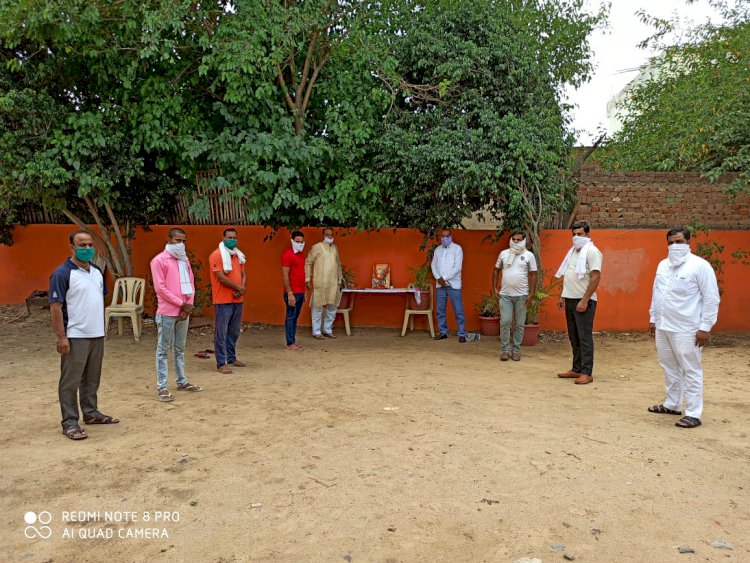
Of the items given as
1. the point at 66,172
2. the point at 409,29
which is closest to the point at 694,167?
the point at 409,29

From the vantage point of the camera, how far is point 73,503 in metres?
3.58

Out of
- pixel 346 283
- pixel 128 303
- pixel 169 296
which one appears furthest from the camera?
pixel 346 283

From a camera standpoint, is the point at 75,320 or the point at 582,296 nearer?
the point at 75,320

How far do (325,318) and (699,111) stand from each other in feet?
25.5

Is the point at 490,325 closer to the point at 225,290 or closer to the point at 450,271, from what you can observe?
the point at 450,271

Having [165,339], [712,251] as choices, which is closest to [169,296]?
[165,339]

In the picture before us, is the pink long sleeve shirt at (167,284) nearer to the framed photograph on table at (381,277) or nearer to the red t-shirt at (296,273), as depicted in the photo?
the red t-shirt at (296,273)

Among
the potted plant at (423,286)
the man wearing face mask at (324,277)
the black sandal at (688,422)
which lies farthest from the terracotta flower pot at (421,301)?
the black sandal at (688,422)

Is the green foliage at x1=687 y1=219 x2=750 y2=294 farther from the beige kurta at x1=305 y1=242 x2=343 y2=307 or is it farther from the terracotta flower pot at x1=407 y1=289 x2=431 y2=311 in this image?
the beige kurta at x1=305 y1=242 x2=343 y2=307

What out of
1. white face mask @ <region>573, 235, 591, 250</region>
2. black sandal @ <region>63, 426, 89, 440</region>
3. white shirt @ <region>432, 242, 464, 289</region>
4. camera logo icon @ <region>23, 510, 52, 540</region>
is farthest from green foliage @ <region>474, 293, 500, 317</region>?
camera logo icon @ <region>23, 510, 52, 540</region>

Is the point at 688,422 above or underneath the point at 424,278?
underneath

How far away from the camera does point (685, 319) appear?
16.8ft

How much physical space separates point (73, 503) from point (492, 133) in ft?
23.5

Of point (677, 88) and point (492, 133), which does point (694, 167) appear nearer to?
point (677, 88)
